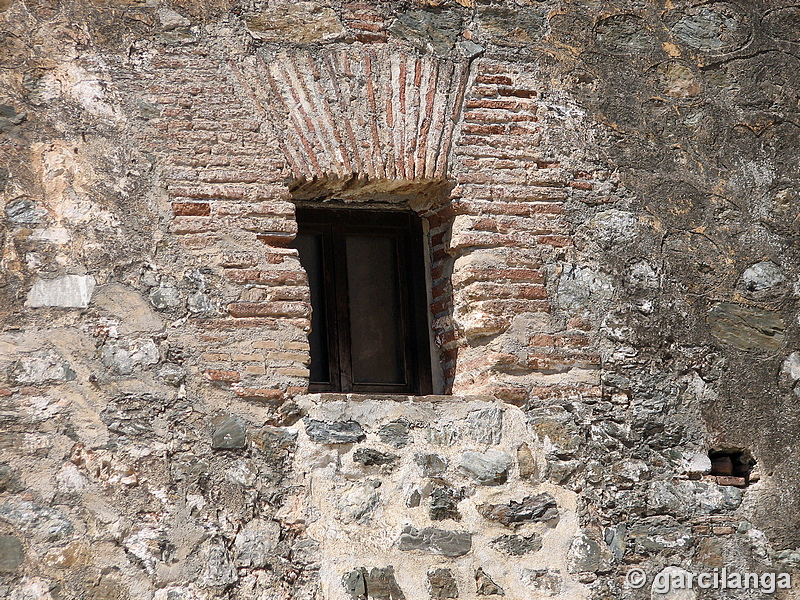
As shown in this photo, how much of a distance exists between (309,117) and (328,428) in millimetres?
1186

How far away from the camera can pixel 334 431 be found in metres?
3.38

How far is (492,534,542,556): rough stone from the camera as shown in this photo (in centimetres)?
→ 344

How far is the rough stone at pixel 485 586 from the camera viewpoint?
11.1 feet

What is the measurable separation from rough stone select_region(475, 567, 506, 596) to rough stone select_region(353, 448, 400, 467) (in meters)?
0.51

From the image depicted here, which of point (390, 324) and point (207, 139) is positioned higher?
point (207, 139)

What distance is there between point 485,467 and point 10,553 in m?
1.63

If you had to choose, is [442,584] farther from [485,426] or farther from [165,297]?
[165,297]

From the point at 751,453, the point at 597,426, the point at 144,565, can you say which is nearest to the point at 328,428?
the point at 144,565

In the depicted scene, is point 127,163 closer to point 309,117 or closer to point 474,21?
point 309,117

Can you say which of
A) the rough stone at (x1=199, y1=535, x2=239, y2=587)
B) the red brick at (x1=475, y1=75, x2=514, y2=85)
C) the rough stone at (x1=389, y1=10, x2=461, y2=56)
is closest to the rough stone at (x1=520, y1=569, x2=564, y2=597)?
the rough stone at (x1=199, y1=535, x2=239, y2=587)

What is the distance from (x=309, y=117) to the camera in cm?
364

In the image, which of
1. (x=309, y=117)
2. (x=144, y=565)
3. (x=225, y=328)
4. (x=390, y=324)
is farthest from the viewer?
(x=390, y=324)

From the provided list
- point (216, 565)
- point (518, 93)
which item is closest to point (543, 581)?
point (216, 565)

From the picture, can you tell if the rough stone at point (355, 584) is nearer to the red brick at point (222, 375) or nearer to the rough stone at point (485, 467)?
the rough stone at point (485, 467)
